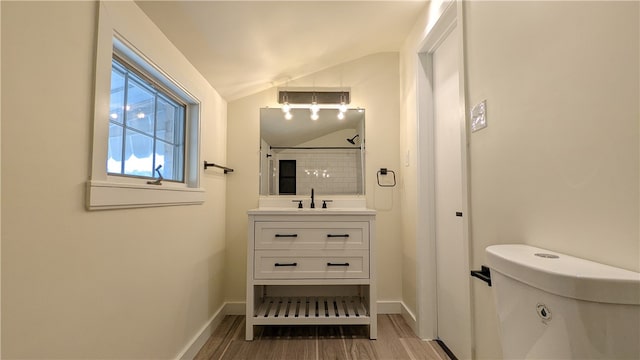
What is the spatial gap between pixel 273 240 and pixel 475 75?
1.46m

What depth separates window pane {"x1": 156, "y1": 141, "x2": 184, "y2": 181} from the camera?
1.52 m

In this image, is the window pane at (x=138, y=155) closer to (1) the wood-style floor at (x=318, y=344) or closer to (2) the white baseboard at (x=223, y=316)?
(2) the white baseboard at (x=223, y=316)

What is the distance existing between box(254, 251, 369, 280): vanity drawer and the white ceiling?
50.9 inches

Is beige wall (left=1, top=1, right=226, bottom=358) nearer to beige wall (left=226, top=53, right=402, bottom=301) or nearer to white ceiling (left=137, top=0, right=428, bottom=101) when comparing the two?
white ceiling (left=137, top=0, right=428, bottom=101)

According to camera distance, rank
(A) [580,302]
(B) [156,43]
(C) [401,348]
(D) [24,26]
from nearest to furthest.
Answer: (A) [580,302]
(D) [24,26]
(B) [156,43]
(C) [401,348]

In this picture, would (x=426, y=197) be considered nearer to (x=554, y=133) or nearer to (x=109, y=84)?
(x=554, y=133)

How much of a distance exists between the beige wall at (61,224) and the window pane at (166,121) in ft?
1.45

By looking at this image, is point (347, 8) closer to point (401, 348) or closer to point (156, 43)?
point (156, 43)

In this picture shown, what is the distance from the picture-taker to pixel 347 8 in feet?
5.07

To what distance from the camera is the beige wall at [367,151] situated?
2232 mm

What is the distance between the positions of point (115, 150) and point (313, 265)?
1.28 metres

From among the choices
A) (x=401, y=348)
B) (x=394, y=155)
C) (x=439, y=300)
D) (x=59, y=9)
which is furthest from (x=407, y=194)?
(x=59, y=9)

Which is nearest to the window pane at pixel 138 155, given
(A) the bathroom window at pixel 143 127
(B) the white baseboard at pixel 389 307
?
(A) the bathroom window at pixel 143 127

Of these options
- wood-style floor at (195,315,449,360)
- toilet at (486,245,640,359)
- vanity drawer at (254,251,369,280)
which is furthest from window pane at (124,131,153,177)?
toilet at (486,245,640,359)
